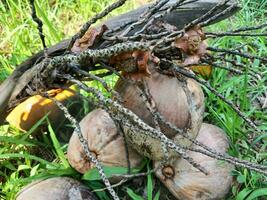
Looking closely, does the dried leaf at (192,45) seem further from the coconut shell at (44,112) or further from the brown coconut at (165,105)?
the coconut shell at (44,112)

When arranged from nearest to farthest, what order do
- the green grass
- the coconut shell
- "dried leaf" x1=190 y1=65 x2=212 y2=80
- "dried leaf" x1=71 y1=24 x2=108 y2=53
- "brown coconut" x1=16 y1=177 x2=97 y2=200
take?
"dried leaf" x1=71 y1=24 x2=108 y2=53 < "brown coconut" x1=16 y1=177 x2=97 y2=200 < the green grass < the coconut shell < "dried leaf" x1=190 y1=65 x2=212 y2=80

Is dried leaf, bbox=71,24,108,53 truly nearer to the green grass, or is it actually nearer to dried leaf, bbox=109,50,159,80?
dried leaf, bbox=109,50,159,80

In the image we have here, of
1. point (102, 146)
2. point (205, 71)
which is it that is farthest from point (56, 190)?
point (205, 71)

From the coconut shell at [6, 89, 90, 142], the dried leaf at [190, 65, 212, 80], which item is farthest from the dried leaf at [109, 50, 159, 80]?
the dried leaf at [190, 65, 212, 80]

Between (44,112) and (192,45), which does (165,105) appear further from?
(44,112)

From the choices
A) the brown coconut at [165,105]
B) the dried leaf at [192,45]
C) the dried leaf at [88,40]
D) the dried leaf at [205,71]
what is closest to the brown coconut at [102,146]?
the brown coconut at [165,105]

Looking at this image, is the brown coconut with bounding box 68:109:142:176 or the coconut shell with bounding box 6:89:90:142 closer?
the brown coconut with bounding box 68:109:142:176

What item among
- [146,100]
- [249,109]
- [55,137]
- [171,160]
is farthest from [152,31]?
[249,109]

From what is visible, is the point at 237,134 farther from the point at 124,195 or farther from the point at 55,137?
the point at 55,137
